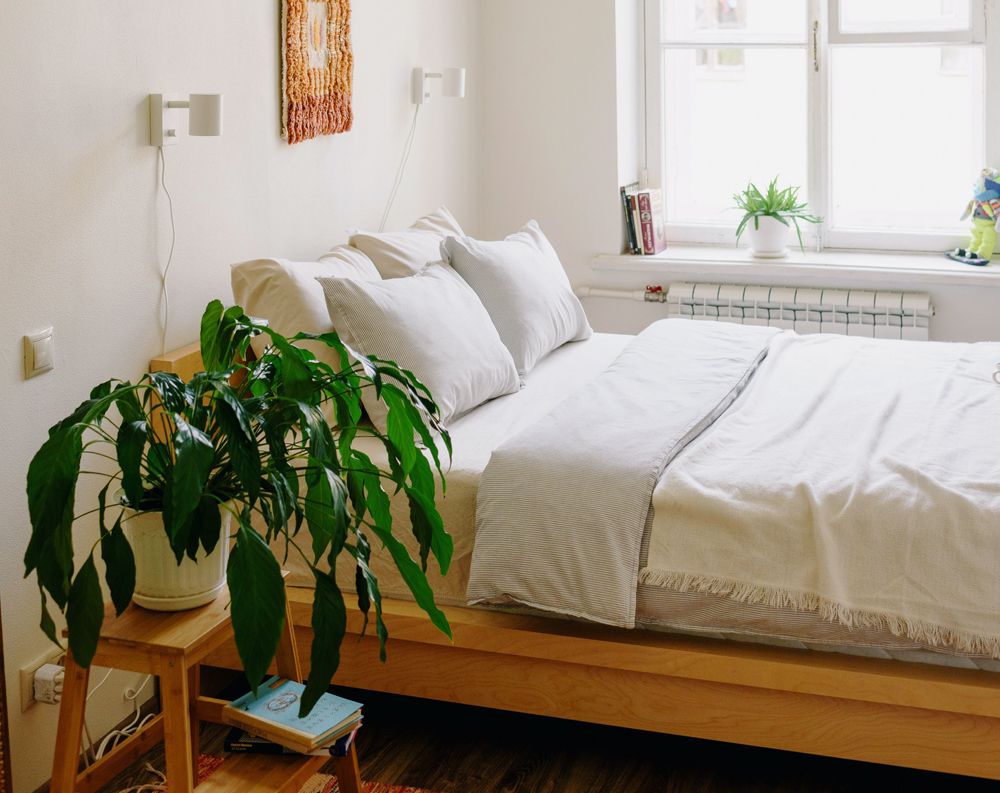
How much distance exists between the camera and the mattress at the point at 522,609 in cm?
180

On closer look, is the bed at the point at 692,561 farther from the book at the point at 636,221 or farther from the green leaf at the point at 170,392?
the book at the point at 636,221

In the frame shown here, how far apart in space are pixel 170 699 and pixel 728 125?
3.40 metres

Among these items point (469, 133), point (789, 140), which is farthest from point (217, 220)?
point (789, 140)

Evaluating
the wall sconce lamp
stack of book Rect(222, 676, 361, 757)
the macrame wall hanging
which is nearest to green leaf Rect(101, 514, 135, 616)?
stack of book Rect(222, 676, 361, 757)

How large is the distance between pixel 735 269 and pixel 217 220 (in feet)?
6.98

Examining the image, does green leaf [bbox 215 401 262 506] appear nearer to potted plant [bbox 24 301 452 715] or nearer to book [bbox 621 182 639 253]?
potted plant [bbox 24 301 452 715]

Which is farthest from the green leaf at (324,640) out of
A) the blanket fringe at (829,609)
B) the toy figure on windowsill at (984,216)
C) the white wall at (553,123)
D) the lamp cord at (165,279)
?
the toy figure on windowsill at (984,216)

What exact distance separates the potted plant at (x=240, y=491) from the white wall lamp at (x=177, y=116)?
639 mm

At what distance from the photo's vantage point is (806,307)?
3807 mm

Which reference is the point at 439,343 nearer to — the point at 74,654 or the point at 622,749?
the point at 622,749

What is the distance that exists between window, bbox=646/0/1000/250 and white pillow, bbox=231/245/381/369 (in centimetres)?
230

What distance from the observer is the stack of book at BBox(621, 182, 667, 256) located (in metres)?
4.03

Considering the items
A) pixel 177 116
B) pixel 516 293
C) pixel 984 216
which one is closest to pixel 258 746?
pixel 177 116

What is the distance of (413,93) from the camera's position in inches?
134
